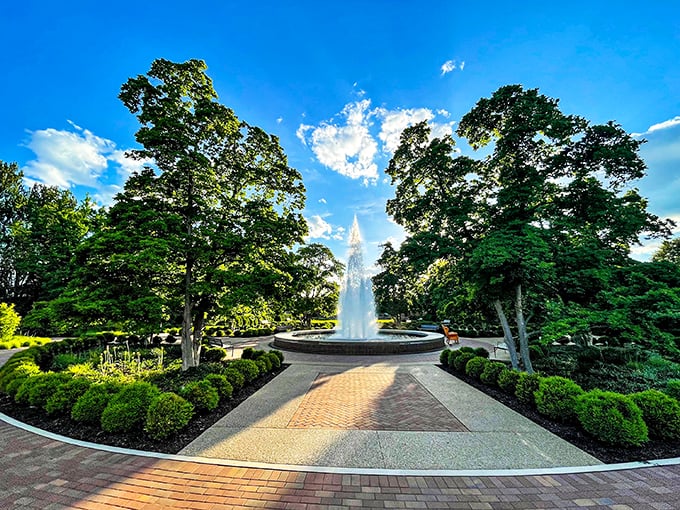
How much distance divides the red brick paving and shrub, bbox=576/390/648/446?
0.64 metres

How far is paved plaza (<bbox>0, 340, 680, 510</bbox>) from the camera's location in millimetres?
3492

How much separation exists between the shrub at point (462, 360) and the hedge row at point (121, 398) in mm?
7631

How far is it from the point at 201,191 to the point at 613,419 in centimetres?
1229

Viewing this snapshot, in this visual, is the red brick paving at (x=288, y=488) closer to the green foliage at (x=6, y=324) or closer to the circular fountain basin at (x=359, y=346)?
the circular fountain basin at (x=359, y=346)

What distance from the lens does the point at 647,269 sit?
6938 mm

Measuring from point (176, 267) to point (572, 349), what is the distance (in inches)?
709

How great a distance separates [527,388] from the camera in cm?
696

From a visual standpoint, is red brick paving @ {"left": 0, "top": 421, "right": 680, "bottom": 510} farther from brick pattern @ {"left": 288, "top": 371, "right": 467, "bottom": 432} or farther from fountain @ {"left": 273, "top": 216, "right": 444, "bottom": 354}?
fountain @ {"left": 273, "top": 216, "right": 444, "bottom": 354}

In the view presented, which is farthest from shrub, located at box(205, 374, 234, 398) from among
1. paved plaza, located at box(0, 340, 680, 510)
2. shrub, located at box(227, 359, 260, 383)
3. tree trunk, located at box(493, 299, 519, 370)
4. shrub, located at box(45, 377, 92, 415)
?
tree trunk, located at box(493, 299, 519, 370)

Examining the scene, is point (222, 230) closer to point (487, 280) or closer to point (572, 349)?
point (487, 280)

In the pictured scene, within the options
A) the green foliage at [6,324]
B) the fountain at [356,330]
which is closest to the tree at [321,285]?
the fountain at [356,330]

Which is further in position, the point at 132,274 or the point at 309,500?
the point at 132,274

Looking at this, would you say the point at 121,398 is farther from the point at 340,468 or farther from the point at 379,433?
the point at 379,433

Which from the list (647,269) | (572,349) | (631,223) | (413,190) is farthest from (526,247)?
(572,349)
